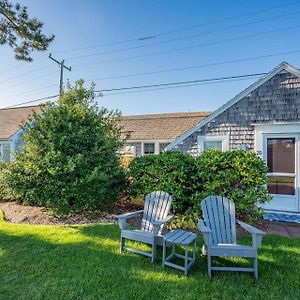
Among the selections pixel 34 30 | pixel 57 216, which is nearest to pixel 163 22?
pixel 34 30

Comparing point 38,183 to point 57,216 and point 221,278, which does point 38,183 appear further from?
point 221,278

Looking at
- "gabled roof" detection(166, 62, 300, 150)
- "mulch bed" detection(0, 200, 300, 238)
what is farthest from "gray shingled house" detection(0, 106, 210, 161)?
"mulch bed" detection(0, 200, 300, 238)

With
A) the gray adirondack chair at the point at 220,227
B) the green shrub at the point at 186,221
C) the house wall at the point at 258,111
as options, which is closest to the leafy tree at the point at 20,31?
the house wall at the point at 258,111

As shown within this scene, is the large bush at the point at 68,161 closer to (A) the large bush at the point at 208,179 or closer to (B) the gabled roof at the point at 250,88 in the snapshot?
(A) the large bush at the point at 208,179

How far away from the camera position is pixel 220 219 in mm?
4316

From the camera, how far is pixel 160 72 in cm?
1641

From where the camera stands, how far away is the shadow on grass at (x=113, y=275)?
3068 millimetres

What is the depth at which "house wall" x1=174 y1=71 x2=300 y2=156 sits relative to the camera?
725cm

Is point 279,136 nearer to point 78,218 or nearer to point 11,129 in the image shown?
point 78,218

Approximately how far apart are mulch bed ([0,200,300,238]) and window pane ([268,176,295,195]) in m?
1.19

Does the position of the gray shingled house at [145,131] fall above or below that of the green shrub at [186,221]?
above

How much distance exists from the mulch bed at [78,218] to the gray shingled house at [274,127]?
125 cm

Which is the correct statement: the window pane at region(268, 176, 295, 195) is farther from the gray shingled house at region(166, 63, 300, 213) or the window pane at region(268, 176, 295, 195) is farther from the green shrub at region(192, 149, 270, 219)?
the green shrub at region(192, 149, 270, 219)

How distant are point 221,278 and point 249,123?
536cm
